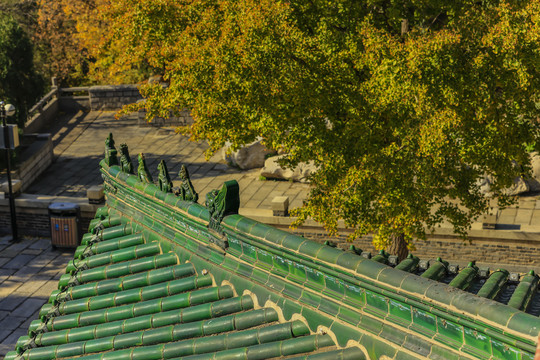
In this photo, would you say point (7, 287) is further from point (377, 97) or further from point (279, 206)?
point (377, 97)

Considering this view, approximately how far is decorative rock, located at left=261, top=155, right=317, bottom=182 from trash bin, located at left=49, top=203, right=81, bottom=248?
6.46 metres

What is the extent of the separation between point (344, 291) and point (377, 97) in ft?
23.8

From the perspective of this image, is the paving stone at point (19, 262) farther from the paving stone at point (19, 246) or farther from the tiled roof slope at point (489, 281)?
the tiled roof slope at point (489, 281)

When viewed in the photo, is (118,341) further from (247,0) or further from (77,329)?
(247,0)

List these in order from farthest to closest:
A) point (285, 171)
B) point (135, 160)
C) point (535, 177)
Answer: point (135, 160) < point (285, 171) < point (535, 177)

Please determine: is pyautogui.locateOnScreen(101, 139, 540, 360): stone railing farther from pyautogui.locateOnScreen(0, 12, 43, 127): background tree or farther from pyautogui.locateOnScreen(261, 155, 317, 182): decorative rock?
pyautogui.locateOnScreen(0, 12, 43, 127): background tree

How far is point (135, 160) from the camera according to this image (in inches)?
991

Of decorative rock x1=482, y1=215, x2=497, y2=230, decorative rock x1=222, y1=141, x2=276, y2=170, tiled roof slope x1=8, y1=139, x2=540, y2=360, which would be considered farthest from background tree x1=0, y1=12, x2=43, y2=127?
tiled roof slope x1=8, y1=139, x2=540, y2=360

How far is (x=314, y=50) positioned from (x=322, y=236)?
6047mm

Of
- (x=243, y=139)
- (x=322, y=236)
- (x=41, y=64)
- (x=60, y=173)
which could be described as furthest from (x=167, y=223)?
(x=41, y=64)

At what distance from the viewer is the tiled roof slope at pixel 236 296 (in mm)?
5070

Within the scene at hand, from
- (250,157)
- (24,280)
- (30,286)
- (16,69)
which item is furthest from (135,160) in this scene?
(30,286)

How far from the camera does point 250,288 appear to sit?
22.7 ft

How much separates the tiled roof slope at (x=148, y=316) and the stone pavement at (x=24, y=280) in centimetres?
633
